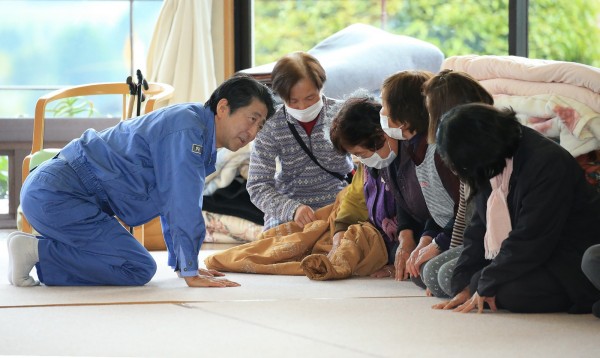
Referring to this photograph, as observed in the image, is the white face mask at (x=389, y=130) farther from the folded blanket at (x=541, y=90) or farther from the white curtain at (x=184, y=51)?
the white curtain at (x=184, y=51)

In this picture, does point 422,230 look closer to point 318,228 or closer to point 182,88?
point 318,228

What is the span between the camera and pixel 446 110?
255cm

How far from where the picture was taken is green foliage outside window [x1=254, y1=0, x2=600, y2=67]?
5.84 meters

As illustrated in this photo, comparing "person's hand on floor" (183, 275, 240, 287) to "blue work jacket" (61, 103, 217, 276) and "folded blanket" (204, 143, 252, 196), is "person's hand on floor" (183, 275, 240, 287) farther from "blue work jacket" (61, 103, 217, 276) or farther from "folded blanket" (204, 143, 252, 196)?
"folded blanket" (204, 143, 252, 196)

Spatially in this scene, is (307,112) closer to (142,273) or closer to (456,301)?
(142,273)

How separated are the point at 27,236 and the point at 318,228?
95 centimetres

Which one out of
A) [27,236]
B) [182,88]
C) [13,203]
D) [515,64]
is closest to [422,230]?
[515,64]

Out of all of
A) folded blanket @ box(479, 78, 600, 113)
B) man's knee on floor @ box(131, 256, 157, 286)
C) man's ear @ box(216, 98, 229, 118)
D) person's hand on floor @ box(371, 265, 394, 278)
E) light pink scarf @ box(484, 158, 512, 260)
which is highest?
folded blanket @ box(479, 78, 600, 113)

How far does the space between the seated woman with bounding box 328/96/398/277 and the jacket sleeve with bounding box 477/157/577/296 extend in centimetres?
67

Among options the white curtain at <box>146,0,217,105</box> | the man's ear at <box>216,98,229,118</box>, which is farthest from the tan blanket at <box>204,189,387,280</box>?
the white curtain at <box>146,0,217,105</box>

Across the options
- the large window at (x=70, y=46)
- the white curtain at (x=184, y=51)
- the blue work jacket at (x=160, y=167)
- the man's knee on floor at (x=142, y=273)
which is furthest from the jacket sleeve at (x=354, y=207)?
the large window at (x=70, y=46)

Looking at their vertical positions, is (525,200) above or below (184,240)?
above

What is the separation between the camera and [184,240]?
275 centimetres

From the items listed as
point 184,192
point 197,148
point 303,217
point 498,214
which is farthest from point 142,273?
point 498,214
